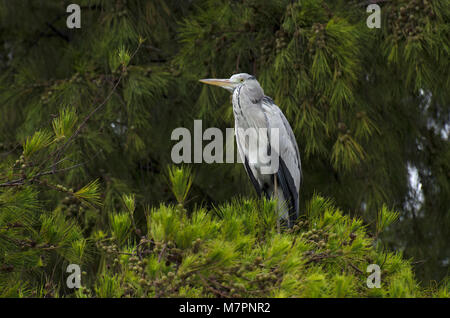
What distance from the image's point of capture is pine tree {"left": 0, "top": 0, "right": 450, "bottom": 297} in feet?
5.10

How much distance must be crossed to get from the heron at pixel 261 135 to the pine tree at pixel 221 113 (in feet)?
0.30

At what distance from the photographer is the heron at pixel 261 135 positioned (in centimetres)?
266

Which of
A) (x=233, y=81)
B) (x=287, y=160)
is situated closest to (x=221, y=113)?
(x=233, y=81)

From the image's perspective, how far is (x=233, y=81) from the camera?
269 cm

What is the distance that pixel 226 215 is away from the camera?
1.41 m

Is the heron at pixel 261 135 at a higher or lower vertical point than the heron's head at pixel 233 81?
lower

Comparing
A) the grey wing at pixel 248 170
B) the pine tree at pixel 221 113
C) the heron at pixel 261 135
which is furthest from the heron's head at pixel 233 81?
the grey wing at pixel 248 170

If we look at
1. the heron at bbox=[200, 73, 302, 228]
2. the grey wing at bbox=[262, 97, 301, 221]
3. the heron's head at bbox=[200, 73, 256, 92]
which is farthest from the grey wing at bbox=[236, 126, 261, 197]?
the heron's head at bbox=[200, 73, 256, 92]

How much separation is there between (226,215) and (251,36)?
1638 millimetres

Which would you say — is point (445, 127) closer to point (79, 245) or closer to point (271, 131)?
point (271, 131)

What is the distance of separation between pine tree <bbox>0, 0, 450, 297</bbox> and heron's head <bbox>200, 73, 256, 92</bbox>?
0.39 ft

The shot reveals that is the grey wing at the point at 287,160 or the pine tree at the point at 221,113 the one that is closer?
the pine tree at the point at 221,113

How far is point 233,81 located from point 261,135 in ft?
1.03

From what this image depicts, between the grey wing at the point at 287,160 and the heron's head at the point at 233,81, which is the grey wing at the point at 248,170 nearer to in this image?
the grey wing at the point at 287,160
